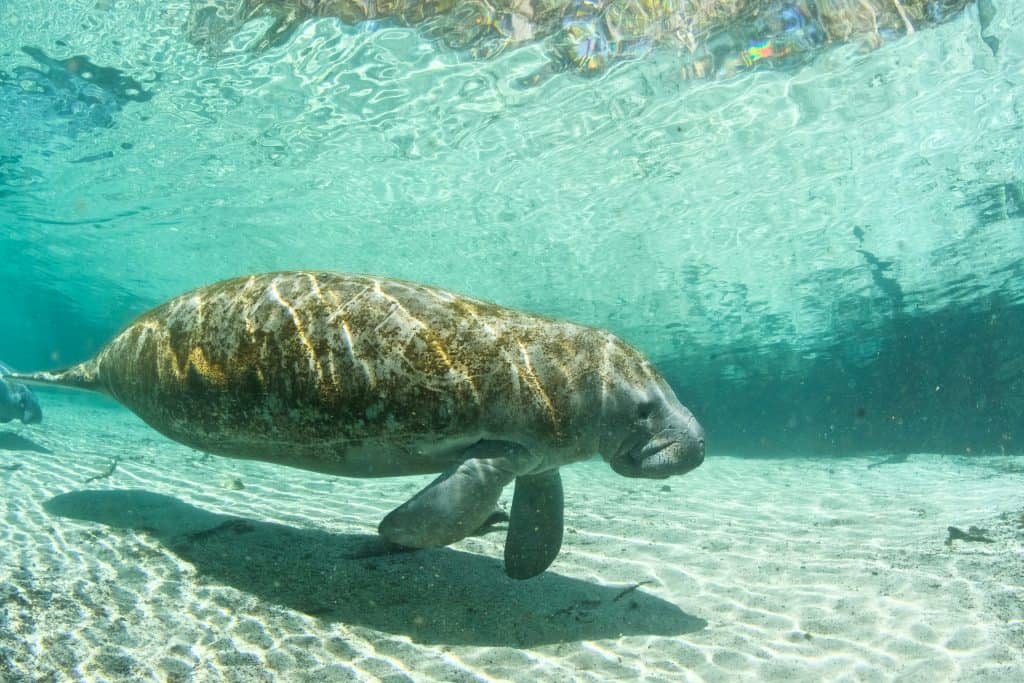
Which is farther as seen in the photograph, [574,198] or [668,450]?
[574,198]

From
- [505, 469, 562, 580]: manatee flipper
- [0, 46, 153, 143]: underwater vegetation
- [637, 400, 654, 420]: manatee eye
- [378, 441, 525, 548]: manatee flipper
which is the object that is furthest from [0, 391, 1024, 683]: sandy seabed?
[0, 46, 153, 143]: underwater vegetation

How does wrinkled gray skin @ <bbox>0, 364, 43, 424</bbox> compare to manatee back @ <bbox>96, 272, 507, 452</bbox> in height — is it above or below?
below

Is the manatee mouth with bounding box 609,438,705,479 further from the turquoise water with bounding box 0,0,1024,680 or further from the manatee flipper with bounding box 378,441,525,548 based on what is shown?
the turquoise water with bounding box 0,0,1024,680

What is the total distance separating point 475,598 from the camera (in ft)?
11.9

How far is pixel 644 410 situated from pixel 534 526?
121 centimetres

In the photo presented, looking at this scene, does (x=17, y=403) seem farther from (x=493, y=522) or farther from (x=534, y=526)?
(x=534, y=526)

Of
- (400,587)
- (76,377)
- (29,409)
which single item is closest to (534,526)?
(400,587)

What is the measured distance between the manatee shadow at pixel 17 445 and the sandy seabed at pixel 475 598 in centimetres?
280

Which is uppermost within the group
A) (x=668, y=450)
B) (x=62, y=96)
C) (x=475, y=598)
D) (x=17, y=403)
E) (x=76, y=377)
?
(x=62, y=96)

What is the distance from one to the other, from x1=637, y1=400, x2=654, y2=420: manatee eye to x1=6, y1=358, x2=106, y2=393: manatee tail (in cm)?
408

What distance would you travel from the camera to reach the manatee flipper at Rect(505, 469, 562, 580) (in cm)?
391

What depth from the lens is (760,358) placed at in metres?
32.8

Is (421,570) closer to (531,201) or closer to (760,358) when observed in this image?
(531,201)

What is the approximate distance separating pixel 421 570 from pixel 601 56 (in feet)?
30.2
